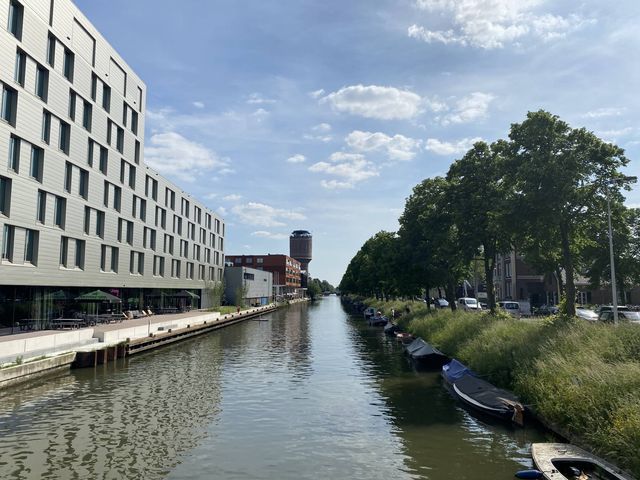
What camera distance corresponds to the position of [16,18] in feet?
121

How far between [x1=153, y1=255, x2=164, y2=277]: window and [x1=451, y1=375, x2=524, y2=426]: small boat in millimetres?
53049

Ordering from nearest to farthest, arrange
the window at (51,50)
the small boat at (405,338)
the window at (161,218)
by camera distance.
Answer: the window at (51,50), the small boat at (405,338), the window at (161,218)

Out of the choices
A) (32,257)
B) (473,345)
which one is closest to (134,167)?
(32,257)

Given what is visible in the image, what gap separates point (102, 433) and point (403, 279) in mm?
40869

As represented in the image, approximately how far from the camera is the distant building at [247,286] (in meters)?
104

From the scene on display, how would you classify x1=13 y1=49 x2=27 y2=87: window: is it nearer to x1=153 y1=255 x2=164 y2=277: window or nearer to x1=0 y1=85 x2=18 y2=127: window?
x1=0 y1=85 x2=18 y2=127: window

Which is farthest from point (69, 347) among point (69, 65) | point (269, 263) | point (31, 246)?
point (269, 263)

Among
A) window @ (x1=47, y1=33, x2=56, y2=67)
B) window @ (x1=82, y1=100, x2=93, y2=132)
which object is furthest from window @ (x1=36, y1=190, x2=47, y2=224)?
window @ (x1=47, y1=33, x2=56, y2=67)

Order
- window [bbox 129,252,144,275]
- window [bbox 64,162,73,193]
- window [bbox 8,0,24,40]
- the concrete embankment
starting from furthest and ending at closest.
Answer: window [bbox 129,252,144,275] → window [bbox 64,162,73,193] → window [bbox 8,0,24,40] → the concrete embankment

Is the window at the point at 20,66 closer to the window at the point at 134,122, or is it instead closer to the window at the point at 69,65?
the window at the point at 69,65

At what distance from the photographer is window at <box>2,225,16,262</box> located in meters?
35.5

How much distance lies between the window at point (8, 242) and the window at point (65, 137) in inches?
419

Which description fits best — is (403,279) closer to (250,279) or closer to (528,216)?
(528,216)

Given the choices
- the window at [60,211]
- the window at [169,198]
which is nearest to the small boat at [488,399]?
the window at [60,211]
